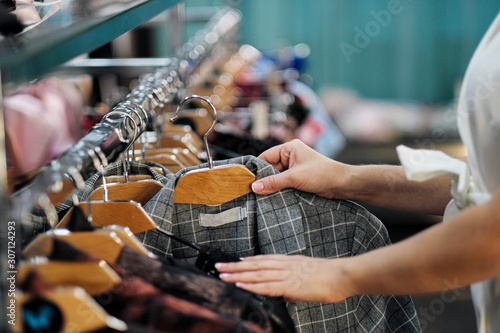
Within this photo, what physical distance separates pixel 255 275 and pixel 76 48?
1.28ft

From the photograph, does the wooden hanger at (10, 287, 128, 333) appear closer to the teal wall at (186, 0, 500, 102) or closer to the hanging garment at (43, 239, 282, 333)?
the hanging garment at (43, 239, 282, 333)

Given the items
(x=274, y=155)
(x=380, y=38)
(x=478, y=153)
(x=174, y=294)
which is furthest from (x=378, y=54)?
(x=174, y=294)

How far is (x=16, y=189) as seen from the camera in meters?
0.78

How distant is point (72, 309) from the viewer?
53cm

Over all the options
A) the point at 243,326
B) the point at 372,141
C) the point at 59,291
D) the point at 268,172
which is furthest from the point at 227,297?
the point at 372,141

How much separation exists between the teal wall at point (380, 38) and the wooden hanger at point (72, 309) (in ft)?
14.2

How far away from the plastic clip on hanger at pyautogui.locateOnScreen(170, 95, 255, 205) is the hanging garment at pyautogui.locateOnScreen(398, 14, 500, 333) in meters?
0.27

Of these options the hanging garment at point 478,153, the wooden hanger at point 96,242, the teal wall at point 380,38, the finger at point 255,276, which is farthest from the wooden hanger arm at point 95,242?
the teal wall at point 380,38

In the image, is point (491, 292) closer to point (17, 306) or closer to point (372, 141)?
point (17, 306)

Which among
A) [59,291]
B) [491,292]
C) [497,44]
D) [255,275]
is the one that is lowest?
[491,292]

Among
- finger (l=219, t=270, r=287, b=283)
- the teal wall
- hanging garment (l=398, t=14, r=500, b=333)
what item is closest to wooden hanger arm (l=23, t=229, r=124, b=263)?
finger (l=219, t=270, r=287, b=283)

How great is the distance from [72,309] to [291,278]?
33 centimetres

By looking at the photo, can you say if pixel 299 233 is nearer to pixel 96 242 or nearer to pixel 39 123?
pixel 96 242

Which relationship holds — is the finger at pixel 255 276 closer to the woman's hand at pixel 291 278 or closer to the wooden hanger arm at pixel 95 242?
the woman's hand at pixel 291 278
